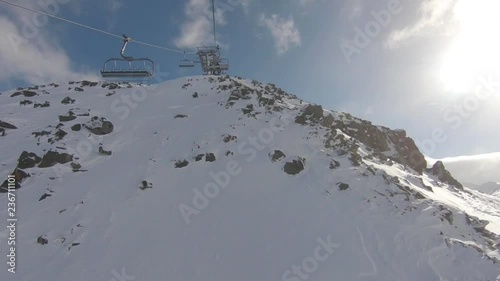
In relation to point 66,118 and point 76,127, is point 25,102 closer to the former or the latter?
point 66,118

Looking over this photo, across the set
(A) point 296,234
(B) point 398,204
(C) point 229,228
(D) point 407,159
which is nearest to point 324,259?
(A) point 296,234

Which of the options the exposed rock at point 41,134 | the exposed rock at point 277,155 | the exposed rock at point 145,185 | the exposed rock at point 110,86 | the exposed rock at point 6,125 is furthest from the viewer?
the exposed rock at point 110,86

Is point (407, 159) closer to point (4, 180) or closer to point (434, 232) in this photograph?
point (434, 232)

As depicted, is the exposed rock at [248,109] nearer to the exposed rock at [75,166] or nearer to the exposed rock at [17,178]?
the exposed rock at [75,166]

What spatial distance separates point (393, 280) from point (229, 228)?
621 centimetres

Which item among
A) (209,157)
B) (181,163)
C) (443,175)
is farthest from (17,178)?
(443,175)

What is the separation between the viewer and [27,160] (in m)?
18.8

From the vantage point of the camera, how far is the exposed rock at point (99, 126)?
2369cm

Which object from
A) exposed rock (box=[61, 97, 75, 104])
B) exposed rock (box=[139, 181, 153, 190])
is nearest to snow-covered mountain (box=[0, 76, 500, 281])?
exposed rock (box=[139, 181, 153, 190])

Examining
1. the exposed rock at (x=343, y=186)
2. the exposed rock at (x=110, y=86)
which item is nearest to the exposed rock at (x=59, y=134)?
the exposed rock at (x=110, y=86)

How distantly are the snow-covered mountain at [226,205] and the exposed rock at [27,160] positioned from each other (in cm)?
7

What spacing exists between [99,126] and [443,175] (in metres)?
25.2

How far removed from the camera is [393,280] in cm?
1123

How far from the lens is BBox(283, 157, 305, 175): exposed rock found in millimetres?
17906
